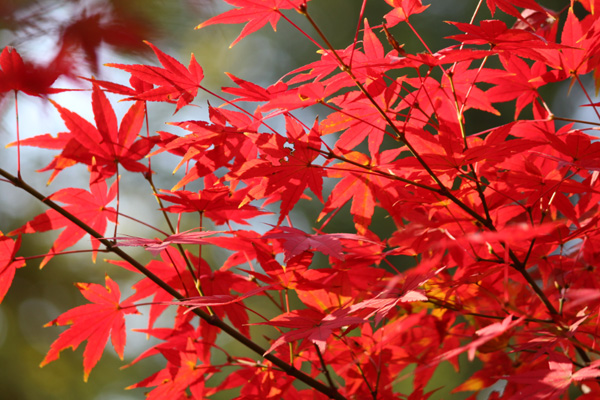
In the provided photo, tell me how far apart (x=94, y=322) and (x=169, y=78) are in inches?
16.6

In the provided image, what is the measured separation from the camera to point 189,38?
2.56ft

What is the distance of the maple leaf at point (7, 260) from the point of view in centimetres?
76

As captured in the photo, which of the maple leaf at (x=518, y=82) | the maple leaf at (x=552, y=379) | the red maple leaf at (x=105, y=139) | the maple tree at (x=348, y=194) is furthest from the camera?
the maple leaf at (x=518, y=82)

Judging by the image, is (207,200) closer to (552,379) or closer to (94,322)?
(94,322)

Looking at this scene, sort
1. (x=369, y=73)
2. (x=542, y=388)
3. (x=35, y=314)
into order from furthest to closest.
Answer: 1. (x=35, y=314)
2. (x=369, y=73)
3. (x=542, y=388)

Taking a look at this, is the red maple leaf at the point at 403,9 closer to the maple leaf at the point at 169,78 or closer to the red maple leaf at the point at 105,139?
the maple leaf at the point at 169,78

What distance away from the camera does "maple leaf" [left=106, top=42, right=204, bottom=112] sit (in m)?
0.71

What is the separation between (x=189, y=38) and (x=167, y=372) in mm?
560

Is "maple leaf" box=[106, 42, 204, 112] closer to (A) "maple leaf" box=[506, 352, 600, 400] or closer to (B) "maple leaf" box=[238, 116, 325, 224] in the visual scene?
(B) "maple leaf" box=[238, 116, 325, 224]

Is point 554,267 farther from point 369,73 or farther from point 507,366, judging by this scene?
point 369,73

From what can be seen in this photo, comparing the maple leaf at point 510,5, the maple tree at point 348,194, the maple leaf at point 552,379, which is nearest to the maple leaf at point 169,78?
the maple tree at point 348,194

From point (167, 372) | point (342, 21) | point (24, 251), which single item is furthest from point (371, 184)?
point (24, 251)

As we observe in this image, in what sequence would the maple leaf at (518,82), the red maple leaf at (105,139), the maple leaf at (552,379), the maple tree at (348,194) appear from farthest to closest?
the maple leaf at (518,82) → the red maple leaf at (105,139) → the maple tree at (348,194) → the maple leaf at (552,379)

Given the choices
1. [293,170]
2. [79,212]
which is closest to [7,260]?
[79,212]
